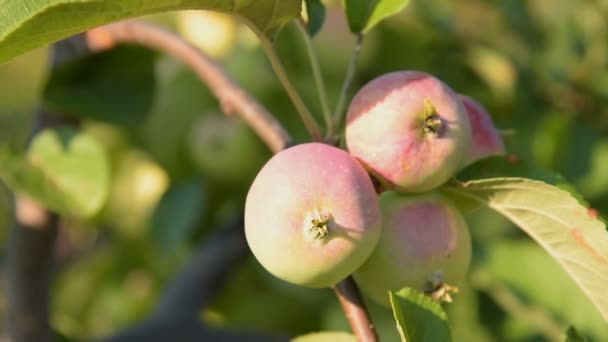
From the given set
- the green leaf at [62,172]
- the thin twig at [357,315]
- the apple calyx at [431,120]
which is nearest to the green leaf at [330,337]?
the thin twig at [357,315]

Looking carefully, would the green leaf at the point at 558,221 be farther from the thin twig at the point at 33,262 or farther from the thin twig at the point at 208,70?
the thin twig at the point at 33,262

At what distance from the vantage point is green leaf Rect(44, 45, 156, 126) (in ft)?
2.91

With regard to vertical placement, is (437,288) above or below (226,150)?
above

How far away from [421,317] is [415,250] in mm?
37

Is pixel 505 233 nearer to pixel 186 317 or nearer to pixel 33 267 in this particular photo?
pixel 186 317

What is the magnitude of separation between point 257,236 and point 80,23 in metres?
0.14

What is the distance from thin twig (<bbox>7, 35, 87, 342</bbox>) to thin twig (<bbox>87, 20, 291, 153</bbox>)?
54 mm

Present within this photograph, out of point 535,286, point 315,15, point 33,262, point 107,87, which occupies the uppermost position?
point 315,15

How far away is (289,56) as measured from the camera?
1.13 metres

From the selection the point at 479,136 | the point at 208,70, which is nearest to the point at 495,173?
the point at 479,136

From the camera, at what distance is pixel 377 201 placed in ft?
1.62

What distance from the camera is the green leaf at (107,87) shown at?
0.89 metres

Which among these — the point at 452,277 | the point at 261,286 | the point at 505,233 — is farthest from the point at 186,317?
the point at 452,277

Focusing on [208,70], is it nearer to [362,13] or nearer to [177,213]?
[362,13]
